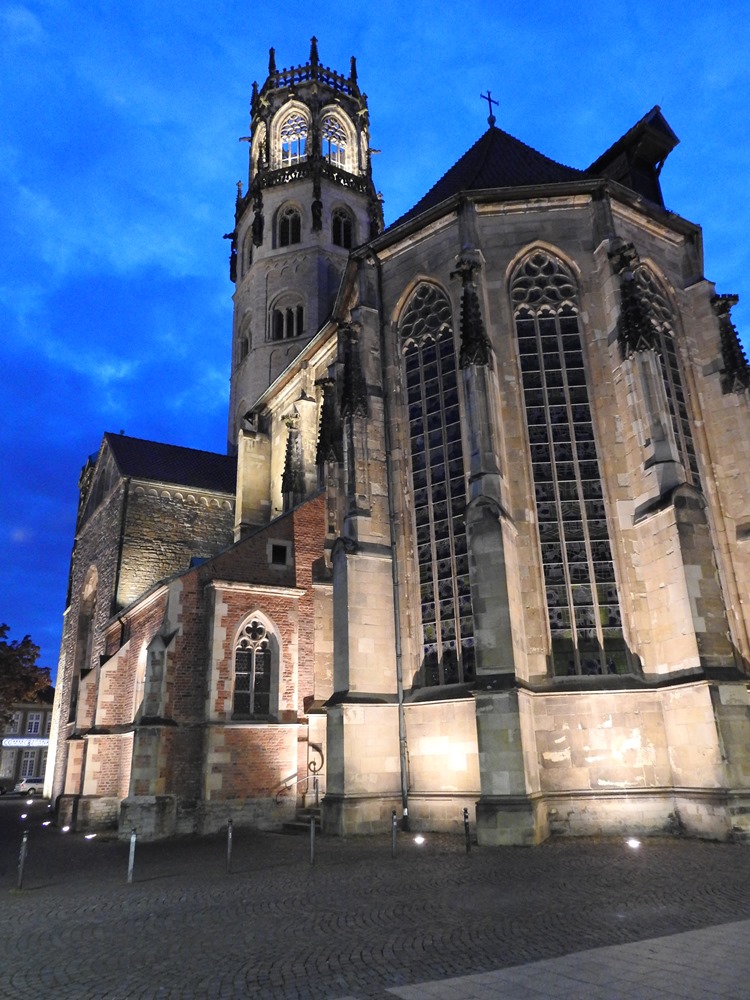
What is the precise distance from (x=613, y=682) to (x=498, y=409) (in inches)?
235

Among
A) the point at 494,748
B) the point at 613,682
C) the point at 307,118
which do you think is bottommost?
the point at 494,748

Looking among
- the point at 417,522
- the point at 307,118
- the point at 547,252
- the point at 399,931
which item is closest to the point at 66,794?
the point at 417,522

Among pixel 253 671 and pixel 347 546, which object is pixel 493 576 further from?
pixel 253 671

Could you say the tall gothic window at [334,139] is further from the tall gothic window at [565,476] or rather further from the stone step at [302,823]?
the stone step at [302,823]

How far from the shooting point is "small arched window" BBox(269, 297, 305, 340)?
3466cm

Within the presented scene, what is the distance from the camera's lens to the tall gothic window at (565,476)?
1401cm

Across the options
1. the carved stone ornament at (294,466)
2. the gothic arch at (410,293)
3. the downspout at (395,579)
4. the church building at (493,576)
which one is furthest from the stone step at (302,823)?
the gothic arch at (410,293)

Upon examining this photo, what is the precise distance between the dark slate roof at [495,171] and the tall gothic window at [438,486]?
9.77 ft

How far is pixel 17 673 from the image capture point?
33.3 metres

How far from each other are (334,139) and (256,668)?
32.8 meters

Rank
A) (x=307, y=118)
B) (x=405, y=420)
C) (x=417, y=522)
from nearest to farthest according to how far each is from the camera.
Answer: (x=417, y=522), (x=405, y=420), (x=307, y=118)

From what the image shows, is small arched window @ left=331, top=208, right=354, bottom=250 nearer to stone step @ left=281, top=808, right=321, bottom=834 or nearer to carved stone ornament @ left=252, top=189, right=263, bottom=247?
carved stone ornament @ left=252, top=189, right=263, bottom=247

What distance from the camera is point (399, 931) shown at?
6.42 m

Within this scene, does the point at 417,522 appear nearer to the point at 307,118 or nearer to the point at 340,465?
the point at 340,465
